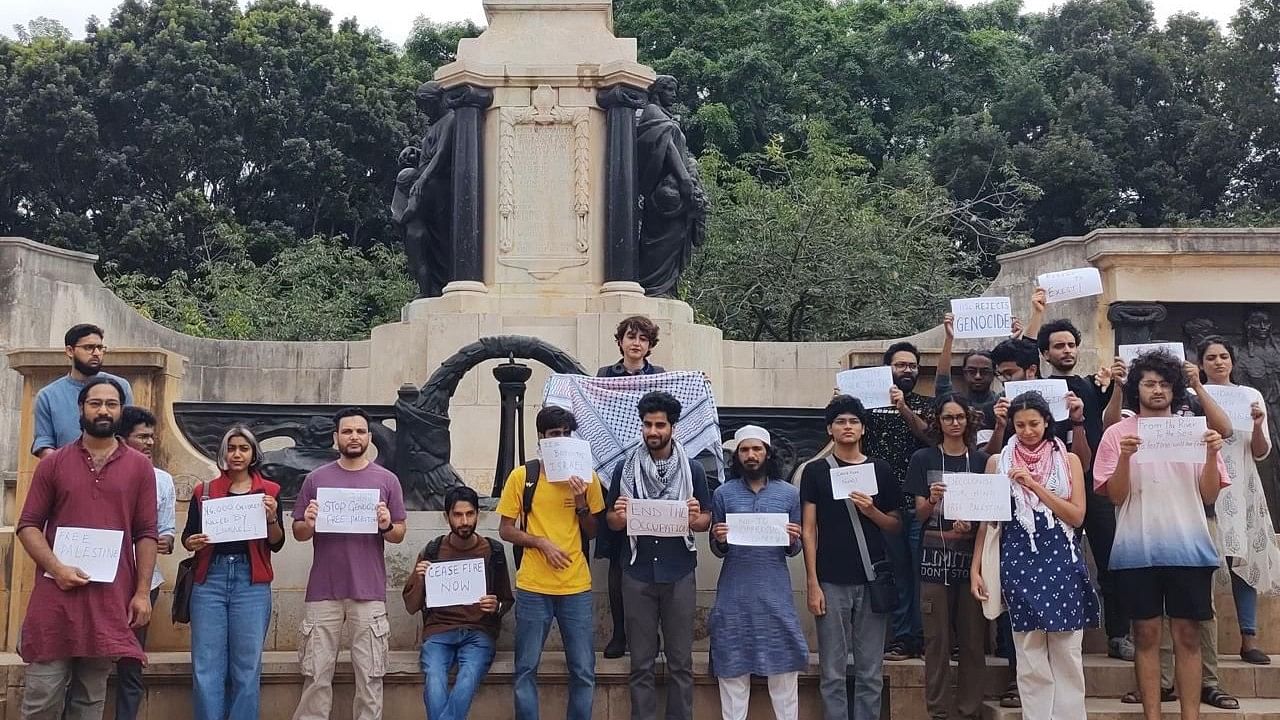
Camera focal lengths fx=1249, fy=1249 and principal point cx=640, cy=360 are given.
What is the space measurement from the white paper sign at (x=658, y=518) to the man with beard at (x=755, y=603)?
20 cm

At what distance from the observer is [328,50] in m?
33.7

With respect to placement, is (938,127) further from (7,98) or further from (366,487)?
(366,487)

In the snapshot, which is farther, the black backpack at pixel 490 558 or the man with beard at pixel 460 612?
the black backpack at pixel 490 558

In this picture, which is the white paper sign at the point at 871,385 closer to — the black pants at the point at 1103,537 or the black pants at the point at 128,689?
the black pants at the point at 1103,537

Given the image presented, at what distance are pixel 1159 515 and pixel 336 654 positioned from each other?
4.39m

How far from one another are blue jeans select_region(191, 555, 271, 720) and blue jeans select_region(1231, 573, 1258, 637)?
18.4 feet

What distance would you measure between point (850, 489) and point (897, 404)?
878 mm

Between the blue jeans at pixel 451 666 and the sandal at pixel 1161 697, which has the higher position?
the blue jeans at pixel 451 666

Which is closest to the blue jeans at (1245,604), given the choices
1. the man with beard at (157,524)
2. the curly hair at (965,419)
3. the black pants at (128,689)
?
the curly hair at (965,419)

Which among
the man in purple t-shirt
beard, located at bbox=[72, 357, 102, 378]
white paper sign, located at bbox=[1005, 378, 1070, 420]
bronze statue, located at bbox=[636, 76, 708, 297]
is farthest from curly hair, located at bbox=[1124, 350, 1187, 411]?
bronze statue, located at bbox=[636, 76, 708, 297]

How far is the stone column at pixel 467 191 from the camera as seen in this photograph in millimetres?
13133

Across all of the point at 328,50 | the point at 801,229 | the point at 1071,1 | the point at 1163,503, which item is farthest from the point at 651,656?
the point at 1071,1

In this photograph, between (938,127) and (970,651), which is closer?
(970,651)

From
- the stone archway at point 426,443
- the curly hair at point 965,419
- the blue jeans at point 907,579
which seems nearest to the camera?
the curly hair at point 965,419
